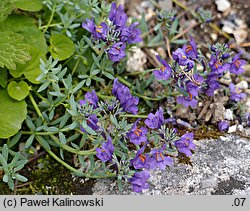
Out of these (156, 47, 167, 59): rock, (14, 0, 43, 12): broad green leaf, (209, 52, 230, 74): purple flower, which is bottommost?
(156, 47, 167, 59): rock

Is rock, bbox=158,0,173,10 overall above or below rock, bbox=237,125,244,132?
above

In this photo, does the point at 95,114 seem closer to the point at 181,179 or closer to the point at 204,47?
the point at 181,179

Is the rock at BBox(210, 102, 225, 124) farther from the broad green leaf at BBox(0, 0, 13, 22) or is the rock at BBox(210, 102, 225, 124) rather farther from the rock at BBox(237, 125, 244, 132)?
the broad green leaf at BBox(0, 0, 13, 22)

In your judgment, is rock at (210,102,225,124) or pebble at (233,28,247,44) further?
pebble at (233,28,247,44)

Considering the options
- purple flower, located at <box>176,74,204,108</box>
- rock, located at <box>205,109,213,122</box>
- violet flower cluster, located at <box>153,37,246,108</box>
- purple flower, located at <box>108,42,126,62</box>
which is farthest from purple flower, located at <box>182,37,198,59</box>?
rock, located at <box>205,109,213,122</box>

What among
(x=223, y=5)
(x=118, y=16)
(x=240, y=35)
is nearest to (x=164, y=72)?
(x=118, y=16)

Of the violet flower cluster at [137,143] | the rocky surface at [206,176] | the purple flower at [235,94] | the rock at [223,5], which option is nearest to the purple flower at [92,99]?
the violet flower cluster at [137,143]
